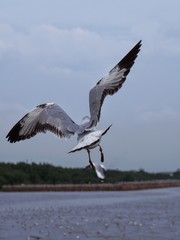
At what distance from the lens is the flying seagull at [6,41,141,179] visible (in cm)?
444

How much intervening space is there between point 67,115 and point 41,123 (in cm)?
25

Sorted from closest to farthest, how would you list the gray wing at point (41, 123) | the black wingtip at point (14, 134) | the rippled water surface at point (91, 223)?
the gray wing at point (41, 123)
the black wingtip at point (14, 134)
the rippled water surface at point (91, 223)

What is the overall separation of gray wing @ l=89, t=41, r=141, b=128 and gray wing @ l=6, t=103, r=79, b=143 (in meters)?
0.24

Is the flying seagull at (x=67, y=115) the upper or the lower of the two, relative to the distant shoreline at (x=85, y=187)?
lower

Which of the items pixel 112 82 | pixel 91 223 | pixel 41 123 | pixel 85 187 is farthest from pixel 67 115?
pixel 85 187

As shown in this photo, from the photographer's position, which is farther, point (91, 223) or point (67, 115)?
point (91, 223)

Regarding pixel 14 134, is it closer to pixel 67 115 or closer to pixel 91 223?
pixel 67 115

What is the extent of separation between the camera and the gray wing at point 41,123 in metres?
4.77

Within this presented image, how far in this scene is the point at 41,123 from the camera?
4.99m

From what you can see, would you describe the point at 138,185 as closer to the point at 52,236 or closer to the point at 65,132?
the point at 52,236

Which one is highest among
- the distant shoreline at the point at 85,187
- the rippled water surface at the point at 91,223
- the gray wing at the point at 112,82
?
the distant shoreline at the point at 85,187

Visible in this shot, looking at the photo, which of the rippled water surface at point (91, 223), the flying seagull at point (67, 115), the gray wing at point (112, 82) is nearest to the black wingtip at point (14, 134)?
the flying seagull at point (67, 115)

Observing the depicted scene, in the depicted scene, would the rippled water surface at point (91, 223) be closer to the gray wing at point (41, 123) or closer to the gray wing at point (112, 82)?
the gray wing at point (41, 123)

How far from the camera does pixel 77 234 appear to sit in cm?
2659
